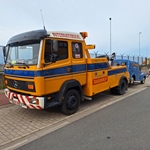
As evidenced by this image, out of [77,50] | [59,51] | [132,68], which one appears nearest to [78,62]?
[77,50]

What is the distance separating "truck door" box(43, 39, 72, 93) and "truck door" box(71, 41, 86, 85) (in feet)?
0.83

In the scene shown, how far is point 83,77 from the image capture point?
19.1ft

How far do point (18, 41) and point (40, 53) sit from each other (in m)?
1.01

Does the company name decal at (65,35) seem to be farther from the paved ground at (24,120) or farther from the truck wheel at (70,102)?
the paved ground at (24,120)

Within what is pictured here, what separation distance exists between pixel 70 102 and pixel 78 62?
137 cm

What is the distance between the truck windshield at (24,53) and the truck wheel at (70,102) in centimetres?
156

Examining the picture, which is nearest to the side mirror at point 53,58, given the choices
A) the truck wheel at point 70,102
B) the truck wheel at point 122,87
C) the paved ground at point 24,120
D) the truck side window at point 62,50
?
the truck side window at point 62,50

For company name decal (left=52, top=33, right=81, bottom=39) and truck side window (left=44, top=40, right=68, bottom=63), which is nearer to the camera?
truck side window (left=44, top=40, right=68, bottom=63)

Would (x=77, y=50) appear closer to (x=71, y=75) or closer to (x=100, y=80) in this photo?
(x=71, y=75)

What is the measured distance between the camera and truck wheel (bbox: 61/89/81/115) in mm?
5184

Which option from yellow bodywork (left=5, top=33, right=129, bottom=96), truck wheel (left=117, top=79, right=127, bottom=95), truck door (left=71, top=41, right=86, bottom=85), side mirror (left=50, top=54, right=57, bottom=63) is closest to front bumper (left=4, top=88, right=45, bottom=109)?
yellow bodywork (left=5, top=33, right=129, bottom=96)

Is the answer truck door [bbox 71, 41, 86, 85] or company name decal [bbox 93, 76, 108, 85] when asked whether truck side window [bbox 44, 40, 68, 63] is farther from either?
company name decal [bbox 93, 76, 108, 85]

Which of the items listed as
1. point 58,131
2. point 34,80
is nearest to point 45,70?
point 34,80

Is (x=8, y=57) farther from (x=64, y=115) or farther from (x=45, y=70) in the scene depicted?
(x=64, y=115)
